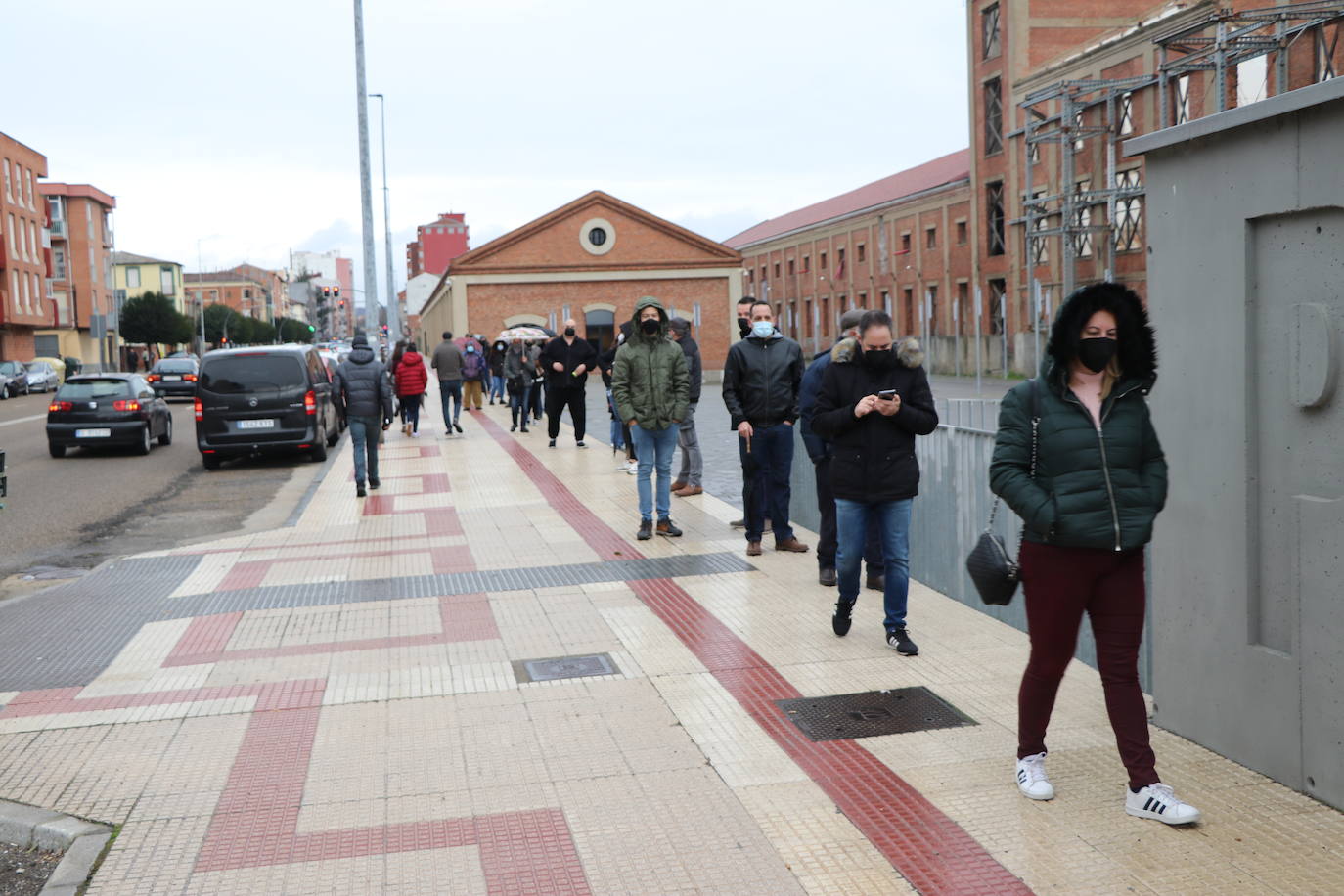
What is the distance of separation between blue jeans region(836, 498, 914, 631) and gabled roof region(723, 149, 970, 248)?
50640mm

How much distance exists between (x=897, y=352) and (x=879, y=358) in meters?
0.10

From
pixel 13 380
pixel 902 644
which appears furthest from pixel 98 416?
pixel 13 380

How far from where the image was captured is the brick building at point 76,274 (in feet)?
275

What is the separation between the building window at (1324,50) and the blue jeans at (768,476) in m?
26.4

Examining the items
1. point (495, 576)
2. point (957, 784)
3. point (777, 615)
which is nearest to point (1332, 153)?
point (957, 784)

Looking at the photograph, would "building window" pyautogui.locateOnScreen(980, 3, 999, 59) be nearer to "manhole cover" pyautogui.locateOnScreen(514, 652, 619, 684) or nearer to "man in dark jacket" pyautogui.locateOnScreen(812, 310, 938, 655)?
"man in dark jacket" pyautogui.locateOnScreen(812, 310, 938, 655)

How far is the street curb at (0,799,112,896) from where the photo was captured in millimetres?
4289

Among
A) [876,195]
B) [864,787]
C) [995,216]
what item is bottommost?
[864,787]

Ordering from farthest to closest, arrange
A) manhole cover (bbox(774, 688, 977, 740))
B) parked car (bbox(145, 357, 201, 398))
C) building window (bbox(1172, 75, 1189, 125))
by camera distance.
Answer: parked car (bbox(145, 357, 201, 398)) → building window (bbox(1172, 75, 1189, 125)) → manhole cover (bbox(774, 688, 977, 740))

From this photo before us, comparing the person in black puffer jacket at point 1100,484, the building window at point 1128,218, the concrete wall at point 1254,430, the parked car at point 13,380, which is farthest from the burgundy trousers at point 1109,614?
the parked car at point 13,380

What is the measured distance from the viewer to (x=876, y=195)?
67188mm

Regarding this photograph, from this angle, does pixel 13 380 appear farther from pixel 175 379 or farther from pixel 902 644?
pixel 902 644

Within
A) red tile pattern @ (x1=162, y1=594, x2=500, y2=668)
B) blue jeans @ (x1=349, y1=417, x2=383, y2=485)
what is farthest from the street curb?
blue jeans @ (x1=349, y1=417, x2=383, y2=485)

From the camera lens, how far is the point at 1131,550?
445cm
